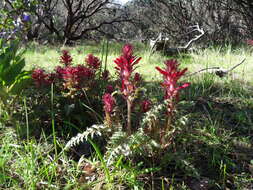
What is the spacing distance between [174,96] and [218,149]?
55 centimetres

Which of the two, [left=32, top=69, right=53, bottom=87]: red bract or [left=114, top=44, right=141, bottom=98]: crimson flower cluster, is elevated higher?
[left=114, top=44, right=141, bottom=98]: crimson flower cluster

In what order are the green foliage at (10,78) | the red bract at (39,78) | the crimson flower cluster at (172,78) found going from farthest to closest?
the red bract at (39,78) < the green foliage at (10,78) < the crimson flower cluster at (172,78)

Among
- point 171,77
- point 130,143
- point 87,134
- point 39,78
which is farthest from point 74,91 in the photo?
point 171,77

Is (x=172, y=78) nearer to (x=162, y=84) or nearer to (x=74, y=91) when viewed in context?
(x=162, y=84)

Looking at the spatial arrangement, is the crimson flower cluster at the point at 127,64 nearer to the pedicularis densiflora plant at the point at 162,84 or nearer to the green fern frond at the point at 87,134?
the pedicularis densiflora plant at the point at 162,84

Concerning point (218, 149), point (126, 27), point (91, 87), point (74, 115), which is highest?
point (126, 27)

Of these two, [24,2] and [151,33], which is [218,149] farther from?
[151,33]

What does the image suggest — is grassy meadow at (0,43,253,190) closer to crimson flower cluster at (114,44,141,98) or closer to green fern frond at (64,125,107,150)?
green fern frond at (64,125,107,150)

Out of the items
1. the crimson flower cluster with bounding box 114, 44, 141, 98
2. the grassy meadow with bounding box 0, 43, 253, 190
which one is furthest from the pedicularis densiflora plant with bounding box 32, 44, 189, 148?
the grassy meadow with bounding box 0, 43, 253, 190

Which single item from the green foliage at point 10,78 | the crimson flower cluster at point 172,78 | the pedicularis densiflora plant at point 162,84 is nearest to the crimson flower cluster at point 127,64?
the pedicularis densiflora plant at point 162,84

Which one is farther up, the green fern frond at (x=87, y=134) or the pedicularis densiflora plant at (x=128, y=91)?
the pedicularis densiflora plant at (x=128, y=91)

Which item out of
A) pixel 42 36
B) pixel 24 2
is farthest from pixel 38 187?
pixel 42 36


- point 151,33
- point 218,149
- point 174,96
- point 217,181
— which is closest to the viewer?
point 174,96

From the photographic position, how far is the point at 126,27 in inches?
541
